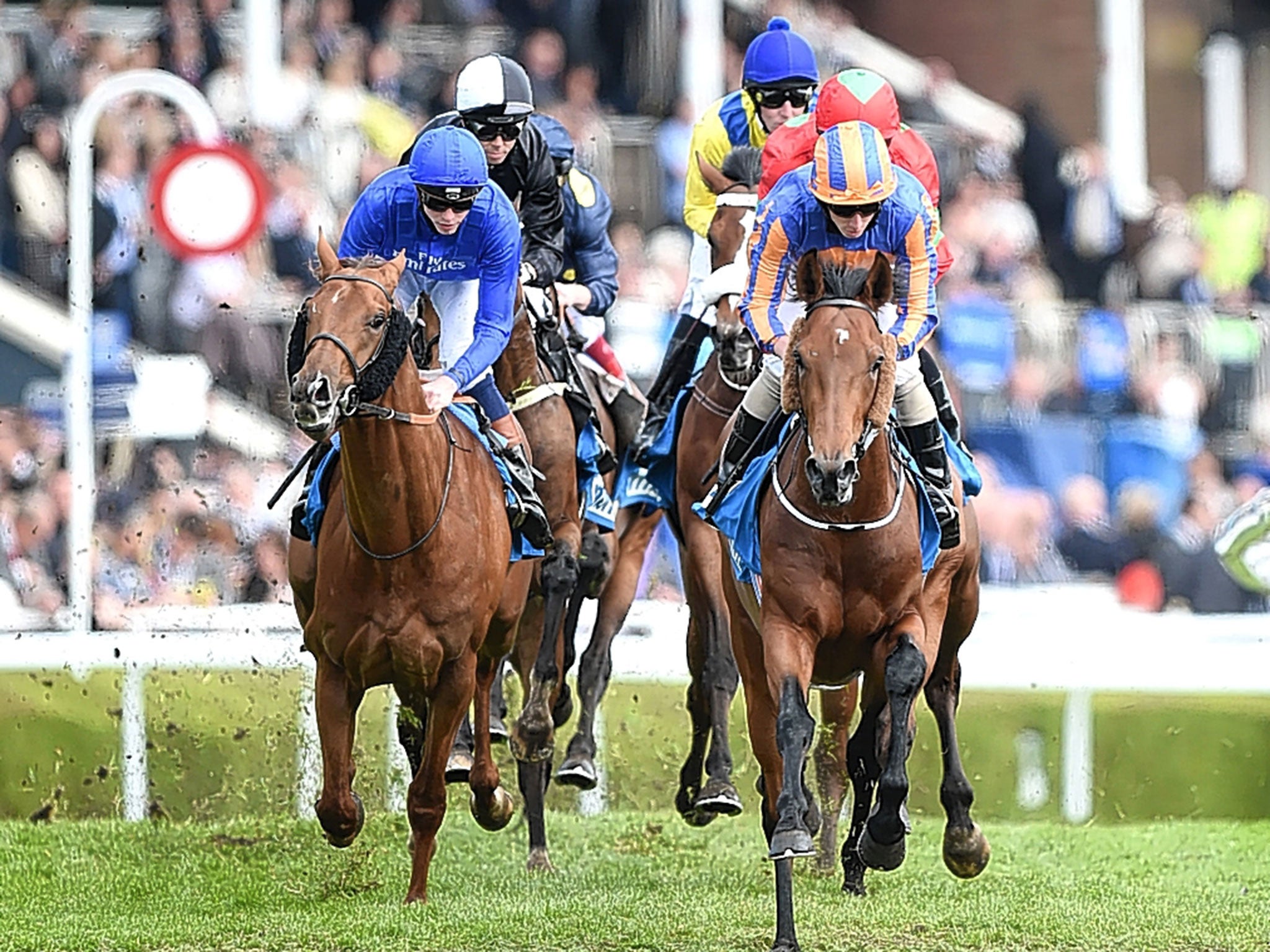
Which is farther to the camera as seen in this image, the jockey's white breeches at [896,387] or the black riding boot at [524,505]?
the black riding boot at [524,505]

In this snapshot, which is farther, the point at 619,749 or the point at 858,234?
the point at 619,749

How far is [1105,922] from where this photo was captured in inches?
291

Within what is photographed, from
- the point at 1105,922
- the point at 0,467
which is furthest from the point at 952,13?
the point at 1105,922

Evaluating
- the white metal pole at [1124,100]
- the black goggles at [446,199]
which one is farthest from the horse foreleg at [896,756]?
the white metal pole at [1124,100]

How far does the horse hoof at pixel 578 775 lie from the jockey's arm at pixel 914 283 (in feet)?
8.46

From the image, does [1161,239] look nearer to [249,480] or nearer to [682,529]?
[249,480]

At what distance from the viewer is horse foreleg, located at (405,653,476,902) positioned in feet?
23.8

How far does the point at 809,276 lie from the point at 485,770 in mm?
2269

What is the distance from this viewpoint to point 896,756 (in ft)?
22.2

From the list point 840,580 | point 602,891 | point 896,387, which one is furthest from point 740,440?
point 602,891

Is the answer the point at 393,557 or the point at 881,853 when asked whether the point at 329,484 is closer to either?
the point at 393,557

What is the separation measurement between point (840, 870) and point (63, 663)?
3298 mm

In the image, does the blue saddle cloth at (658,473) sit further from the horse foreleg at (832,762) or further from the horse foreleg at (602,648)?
the horse foreleg at (832,762)

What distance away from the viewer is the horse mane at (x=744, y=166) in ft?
27.8
